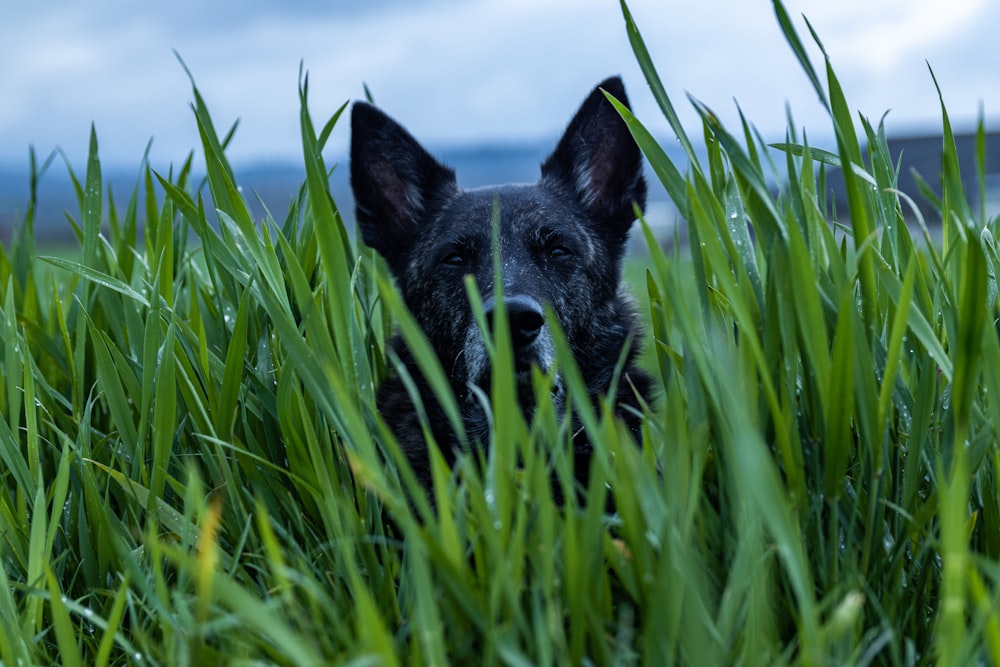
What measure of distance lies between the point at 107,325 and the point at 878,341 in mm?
1854

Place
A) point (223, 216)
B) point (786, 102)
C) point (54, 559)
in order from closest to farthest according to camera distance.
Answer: point (786, 102) → point (54, 559) → point (223, 216)

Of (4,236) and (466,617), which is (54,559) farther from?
(4,236)

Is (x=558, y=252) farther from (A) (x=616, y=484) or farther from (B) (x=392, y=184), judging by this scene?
(A) (x=616, y=484)

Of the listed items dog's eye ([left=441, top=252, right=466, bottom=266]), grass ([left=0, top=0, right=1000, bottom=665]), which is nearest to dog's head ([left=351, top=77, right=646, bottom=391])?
dog's eye ([left=441, top=252, right=466, bottom=266])

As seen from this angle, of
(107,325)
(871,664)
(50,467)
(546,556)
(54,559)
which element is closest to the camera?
(546,556)

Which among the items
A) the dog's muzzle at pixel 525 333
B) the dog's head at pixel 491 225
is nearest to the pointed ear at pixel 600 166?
the dog's head at pixel 491 225

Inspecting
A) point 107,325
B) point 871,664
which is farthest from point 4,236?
point 871,664

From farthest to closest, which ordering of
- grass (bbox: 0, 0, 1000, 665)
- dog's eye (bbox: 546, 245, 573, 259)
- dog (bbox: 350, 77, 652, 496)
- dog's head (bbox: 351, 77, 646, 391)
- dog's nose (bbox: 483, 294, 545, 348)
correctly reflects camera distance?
dog's eye (bbox: 546, 245, 573, 259) < dog's head (bbox: 351, 77, 646, 391) < dog (bbox: 350, 77, 652, 496) < dog's nose (bbox: 483, 294, 545, 348) < grass (bbox: 0, 0, 1000, 665)

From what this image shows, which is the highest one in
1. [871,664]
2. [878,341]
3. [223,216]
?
[223,216]

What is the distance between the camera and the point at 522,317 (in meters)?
2.17

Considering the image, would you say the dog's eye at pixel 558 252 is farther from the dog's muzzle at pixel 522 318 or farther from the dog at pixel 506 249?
the dog's muzzle at pixel 522 318

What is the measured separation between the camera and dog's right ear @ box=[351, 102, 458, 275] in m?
2.67

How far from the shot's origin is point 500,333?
3.29 feet

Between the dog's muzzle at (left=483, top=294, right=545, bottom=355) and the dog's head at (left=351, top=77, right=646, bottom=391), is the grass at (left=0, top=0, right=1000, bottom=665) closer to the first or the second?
the dog's muzzle at (left=483, top=294, right=545, bottom=355)
